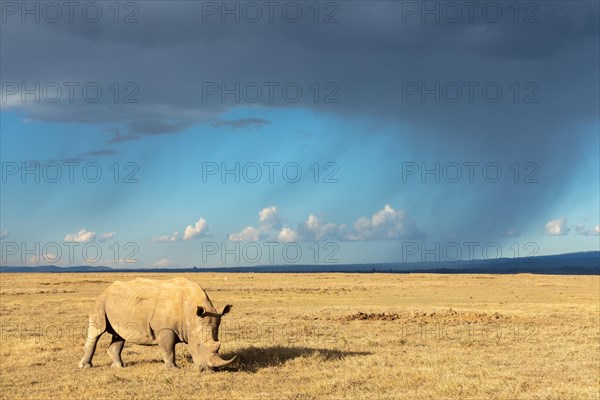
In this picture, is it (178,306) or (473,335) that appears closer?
(178,306)

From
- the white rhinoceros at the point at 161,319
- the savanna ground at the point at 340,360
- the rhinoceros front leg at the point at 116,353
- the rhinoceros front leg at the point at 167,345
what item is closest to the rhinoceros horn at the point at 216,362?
the white rhinoceros at the point at 161,319

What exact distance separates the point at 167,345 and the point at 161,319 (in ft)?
2.31

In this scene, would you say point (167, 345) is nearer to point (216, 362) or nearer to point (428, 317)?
point (216, 362)

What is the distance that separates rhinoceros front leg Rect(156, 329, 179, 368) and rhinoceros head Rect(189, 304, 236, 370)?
1.99ft

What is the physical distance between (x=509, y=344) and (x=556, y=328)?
6022 mm

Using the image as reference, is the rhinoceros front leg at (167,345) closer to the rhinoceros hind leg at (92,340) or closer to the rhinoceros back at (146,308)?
the rhinoceros back at (146,308)

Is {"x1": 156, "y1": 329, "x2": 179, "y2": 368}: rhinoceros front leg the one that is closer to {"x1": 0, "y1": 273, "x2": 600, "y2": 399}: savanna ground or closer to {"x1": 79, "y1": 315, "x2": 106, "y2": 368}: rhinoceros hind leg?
{"x1": 0, "y1": 273, "x2": 600, "y2": 399}: savanna ground

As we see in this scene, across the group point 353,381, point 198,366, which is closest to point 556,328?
point 353,381

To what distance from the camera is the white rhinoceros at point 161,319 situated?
18.1 metres

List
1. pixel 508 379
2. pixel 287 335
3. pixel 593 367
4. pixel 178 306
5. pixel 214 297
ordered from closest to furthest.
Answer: pixel 508 379
pixel 178 306
pixel 593 367
pixel 287 335
pixel 214 297

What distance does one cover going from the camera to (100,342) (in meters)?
25.5

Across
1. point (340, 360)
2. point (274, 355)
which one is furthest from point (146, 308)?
point (340, 360)

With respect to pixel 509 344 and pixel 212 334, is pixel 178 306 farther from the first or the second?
pixel 509 344

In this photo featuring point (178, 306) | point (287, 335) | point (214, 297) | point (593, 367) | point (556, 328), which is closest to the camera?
point (178, 306)
